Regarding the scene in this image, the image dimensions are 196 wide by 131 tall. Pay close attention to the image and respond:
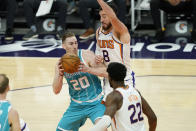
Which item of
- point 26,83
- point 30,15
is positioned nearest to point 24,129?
point 26,83

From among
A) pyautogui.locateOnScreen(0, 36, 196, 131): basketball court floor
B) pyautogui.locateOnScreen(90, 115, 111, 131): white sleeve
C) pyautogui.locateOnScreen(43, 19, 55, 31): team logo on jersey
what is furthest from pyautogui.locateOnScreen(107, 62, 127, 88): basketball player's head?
pyautogui.locateOnScreen(43, 19, 55, 31): team logo on jersey

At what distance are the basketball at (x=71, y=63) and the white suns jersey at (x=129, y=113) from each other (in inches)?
30.4

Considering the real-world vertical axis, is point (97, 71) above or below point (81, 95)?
above

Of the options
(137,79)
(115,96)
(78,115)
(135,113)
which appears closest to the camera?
(115,96)

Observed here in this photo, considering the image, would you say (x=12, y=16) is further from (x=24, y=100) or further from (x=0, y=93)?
(x=0, y=93)

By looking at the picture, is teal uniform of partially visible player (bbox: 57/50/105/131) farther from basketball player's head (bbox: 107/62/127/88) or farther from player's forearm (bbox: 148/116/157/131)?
basketball player's head (bbox: 107/62/127/88)

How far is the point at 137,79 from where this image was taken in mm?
7754

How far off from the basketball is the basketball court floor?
1.65 m

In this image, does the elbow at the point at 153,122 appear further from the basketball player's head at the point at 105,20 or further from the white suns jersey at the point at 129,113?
the basketball player's head at the point at 105,20

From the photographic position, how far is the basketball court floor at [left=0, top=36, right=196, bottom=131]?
625cm

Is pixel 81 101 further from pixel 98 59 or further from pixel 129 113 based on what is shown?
pixel 129 113

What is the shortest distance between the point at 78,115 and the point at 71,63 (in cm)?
64

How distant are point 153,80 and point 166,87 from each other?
401 mm

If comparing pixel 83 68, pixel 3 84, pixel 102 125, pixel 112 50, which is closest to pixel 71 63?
pixel 83 68
